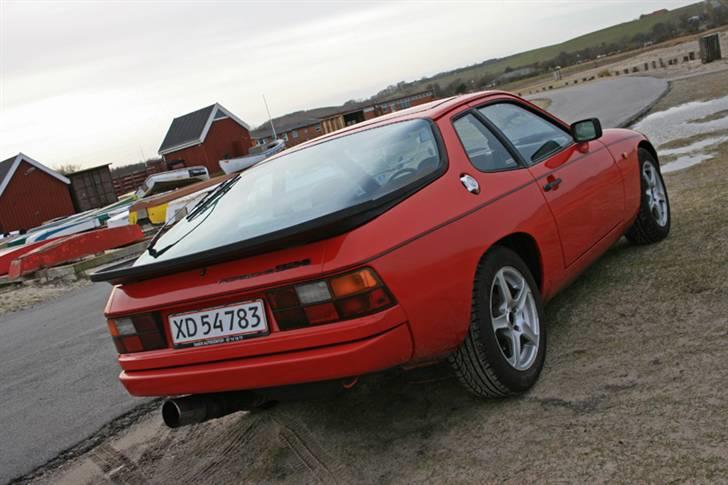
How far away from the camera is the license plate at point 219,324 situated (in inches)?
113

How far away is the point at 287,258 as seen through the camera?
2.79 meters

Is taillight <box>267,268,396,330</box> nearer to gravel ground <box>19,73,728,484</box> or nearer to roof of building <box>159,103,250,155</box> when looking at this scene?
gravel ground <box>19,73,728,484</box>

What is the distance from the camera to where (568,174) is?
4.11 metres

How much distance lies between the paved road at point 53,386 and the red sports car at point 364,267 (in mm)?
1653

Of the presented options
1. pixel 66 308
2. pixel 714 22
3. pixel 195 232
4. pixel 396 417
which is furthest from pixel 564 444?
pixel 714 22

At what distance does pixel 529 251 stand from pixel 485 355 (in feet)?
2.66

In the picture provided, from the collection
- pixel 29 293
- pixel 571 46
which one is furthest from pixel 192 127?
pixel 571 46

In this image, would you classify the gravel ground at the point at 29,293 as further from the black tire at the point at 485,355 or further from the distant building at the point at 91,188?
the distant building at the point at 91,188

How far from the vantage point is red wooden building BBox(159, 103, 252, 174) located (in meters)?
54.9

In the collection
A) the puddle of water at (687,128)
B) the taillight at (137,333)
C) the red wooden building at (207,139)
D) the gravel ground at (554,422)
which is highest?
the red wooden building at (207,139)

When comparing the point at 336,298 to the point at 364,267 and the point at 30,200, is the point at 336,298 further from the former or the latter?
the point at 30,200

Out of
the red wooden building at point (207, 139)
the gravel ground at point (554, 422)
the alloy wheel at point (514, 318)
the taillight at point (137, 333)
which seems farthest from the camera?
the red wooden building at point (207, 139)

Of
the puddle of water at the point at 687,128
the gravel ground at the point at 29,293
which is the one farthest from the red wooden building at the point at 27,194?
the puddle of water at the point at 687,128

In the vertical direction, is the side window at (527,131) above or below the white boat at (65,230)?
above
